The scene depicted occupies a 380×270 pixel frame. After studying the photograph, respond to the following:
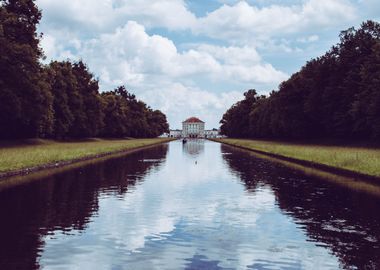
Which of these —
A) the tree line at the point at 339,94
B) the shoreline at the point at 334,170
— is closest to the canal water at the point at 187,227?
the shoreline at the point at 334,170

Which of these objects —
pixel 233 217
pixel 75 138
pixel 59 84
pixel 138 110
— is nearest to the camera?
pixel 233 217

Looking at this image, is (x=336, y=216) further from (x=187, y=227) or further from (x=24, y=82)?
(x=24, y=82)

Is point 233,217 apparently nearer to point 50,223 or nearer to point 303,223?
point 303,223

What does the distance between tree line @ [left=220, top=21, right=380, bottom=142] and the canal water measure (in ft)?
139

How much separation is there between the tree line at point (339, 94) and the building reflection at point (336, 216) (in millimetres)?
38349

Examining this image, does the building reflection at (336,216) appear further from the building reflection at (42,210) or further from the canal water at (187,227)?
the building reflection at (42,210)

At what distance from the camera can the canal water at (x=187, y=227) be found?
8359 mm

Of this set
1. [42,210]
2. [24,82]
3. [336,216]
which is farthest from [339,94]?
[42,210]

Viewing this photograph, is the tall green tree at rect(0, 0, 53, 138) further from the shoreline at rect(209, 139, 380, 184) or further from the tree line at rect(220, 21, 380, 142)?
the tree line at rect(220, 21, 380, 142)

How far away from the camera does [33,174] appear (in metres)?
24.9

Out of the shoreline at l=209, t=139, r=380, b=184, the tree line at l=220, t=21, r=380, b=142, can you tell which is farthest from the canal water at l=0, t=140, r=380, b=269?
the tree line at l=220, t=21, r=380, b=142

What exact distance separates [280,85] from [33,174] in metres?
76.2

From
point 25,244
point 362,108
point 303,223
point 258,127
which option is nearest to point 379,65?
point 362,108

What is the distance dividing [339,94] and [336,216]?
205 feet
